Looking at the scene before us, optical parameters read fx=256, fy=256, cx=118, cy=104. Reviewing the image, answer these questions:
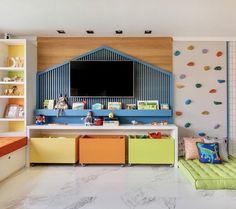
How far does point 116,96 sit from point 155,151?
3.58 ft

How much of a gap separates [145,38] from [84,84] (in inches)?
50.7

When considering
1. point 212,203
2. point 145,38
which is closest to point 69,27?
point 145,38

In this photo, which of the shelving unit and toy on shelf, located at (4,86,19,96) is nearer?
the shelving unit

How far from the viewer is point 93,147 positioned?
3967 mm

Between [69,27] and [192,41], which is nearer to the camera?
[69,27]

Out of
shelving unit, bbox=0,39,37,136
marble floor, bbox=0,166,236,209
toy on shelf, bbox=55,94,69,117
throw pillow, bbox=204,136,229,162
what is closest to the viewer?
marble floor, bbox=0,166,236,209

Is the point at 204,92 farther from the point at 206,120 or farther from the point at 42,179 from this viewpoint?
the point at 42,179

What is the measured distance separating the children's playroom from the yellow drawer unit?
0.02 m

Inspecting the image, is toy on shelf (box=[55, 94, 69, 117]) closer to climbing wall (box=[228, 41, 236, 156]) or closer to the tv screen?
Answer: the tv screen

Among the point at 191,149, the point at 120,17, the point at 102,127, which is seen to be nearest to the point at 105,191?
the point at 102,127

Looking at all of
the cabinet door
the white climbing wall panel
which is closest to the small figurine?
the cabinet door

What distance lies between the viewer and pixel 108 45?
4.32m

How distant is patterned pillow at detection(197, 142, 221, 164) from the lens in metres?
3.70

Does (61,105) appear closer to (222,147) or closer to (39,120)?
(39,120)
